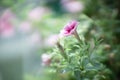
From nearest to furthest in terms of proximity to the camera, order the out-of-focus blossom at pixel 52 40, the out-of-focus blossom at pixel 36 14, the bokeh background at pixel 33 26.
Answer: the out-of-focus blossom at pixel 52 40
the bokeh background at pixel 33 26
the out-of-focus blossom at pixel 36 14

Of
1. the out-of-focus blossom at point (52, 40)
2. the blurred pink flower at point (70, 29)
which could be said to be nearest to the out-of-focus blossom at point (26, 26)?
the out-of-focus blossom at point (52, 40)

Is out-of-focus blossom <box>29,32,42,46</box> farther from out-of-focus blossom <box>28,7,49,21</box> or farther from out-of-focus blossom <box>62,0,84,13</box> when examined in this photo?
out-of-focus blossom <box>62,0,84,13</box>

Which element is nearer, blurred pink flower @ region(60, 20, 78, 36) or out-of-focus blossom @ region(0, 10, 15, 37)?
blurred pink flower @ region(60, 20, 78, 36)

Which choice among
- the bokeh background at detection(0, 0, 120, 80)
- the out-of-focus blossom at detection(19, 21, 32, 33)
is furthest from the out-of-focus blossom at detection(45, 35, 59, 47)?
the out-of-focus blossom at detection(19, 21, 32, 33)

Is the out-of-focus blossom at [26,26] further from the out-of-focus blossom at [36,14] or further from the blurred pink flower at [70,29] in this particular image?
the blurred pink flower at [70,29]

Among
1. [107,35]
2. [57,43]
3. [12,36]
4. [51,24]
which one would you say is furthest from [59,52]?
[12,36]

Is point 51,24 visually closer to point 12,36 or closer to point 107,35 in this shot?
point 12,36

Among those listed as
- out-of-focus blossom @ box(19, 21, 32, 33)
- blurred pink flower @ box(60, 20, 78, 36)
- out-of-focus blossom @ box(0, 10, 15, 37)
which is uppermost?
out-of-focus blossom @ box(0, 10, 15, 37)
